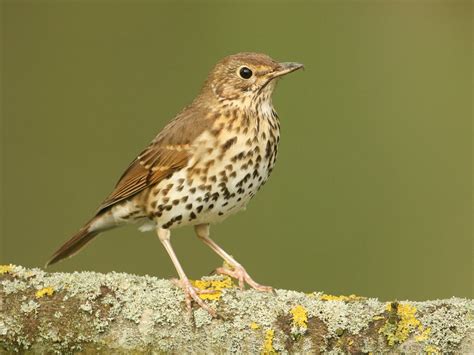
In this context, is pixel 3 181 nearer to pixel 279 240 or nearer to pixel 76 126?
pixel 76 126

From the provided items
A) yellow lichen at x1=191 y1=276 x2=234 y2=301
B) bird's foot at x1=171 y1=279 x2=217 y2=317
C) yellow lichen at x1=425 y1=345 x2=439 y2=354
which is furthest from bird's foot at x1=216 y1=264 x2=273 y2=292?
yellow lichen at x1=425 y1=345 x2=439 y2=354

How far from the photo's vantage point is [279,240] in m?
7.14

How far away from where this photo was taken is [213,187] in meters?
5.14

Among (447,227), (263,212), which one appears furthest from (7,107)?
(447,227)

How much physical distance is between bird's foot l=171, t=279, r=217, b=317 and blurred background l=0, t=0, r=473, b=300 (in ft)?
7.35

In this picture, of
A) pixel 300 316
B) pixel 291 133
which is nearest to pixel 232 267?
pixel 300 316

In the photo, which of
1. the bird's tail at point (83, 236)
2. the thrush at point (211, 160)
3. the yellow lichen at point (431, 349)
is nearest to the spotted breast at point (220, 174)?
the thrush at point (211, 160)

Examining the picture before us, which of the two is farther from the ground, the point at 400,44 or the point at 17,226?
the point at 400,44

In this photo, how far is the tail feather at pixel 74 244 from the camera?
578 cm

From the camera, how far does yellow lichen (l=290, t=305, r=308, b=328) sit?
13.6 feet

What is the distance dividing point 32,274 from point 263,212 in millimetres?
3519

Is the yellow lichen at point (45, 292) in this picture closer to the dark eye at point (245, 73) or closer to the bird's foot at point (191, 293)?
the bird's foot at point (191, 293)

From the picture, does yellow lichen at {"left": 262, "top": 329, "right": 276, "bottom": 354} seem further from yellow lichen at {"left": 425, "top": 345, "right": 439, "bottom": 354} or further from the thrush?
the thrush

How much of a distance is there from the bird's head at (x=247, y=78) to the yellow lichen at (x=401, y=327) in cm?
172
